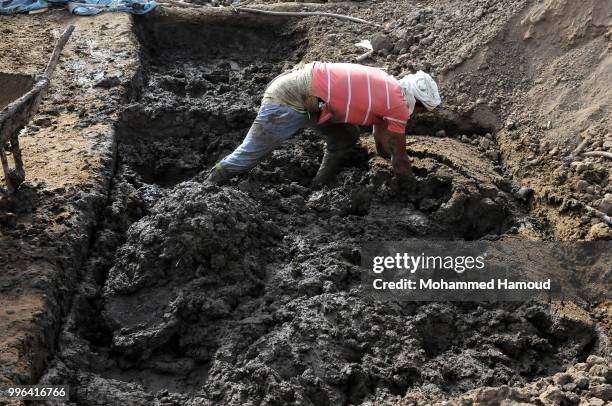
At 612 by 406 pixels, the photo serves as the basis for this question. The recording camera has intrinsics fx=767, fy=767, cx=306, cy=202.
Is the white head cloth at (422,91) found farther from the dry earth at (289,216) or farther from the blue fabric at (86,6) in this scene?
the blue fabric at (86,6)

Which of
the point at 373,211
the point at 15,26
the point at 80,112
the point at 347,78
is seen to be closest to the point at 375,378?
the point at 373,211

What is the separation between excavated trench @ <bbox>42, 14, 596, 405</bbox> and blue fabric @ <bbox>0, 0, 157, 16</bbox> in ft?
7.80

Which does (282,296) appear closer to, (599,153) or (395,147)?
(395,147)

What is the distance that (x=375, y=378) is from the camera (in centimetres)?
451

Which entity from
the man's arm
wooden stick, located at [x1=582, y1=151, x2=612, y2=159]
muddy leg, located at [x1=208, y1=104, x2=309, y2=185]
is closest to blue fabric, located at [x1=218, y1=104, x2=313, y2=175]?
muddy leg, located at [x1=208, y1=104, x2=309, y2=185]

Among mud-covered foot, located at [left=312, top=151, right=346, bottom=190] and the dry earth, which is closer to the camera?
the dry earth

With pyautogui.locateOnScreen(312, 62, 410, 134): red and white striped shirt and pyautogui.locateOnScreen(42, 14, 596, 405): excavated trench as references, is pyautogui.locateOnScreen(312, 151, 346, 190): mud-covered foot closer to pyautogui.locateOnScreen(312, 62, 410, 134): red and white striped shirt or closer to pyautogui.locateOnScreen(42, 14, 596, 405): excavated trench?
pyautogui.locateOnScreen(42, 14, 596, 405): excavated trench

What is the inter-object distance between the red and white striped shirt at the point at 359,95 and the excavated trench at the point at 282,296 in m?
0.71

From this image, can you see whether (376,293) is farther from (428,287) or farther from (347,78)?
(347,78)

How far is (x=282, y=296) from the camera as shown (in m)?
5.12

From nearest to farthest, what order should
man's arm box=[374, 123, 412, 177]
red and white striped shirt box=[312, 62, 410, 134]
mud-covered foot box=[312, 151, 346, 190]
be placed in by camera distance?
red and white striped shirt box=[312, 62, 410, 134] → man's arm box=[374, 123, 412, 177] → mud-covered foot box=[312, 151, 346, 190]

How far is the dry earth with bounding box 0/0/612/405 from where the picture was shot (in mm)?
4570

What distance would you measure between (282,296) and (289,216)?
1.05 meters

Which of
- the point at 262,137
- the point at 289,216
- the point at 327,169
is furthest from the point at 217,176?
the point at 327,169
